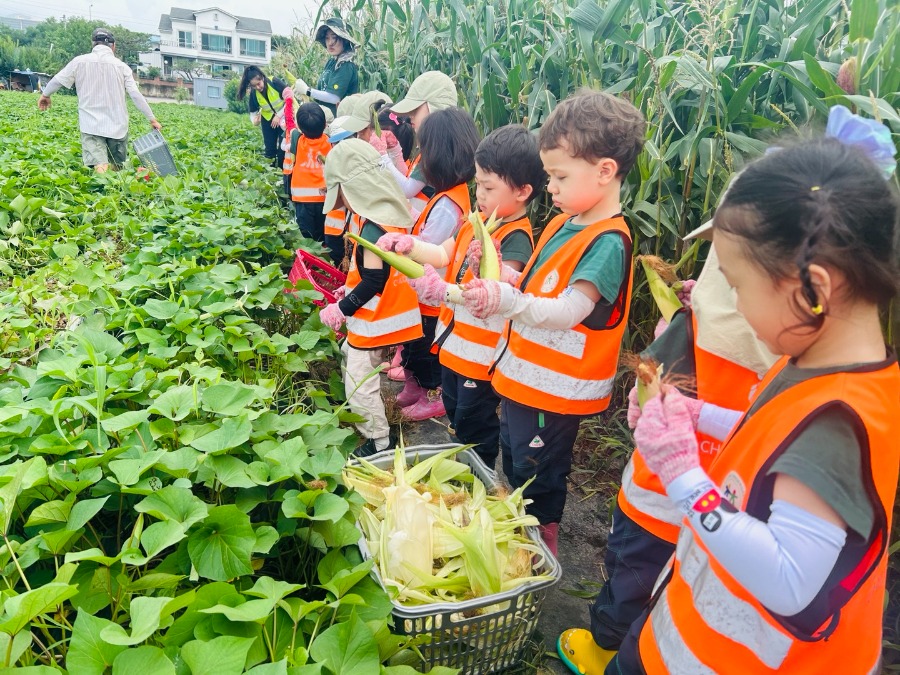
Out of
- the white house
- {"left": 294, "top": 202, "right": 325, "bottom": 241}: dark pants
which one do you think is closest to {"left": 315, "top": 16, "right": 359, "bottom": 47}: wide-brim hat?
{"left": 294, "top": 202, "right": 325, "bottom": 241}: dark pants

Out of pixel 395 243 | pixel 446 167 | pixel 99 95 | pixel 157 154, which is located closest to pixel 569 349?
pixel 395 243

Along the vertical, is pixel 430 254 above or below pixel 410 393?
above

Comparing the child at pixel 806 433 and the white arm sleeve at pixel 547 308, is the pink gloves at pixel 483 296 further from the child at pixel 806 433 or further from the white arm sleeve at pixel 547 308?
the child at pixel 806 433

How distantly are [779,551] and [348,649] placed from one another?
753 mm

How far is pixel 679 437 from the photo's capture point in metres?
1.00

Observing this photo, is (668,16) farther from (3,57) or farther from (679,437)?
(3,57)

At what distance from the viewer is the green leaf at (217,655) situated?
1021mm

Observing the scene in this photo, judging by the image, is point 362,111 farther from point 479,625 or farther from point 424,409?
point 479,625

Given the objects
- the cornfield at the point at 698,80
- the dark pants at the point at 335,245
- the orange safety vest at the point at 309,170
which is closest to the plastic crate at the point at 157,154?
the orange safety vest at the point at 309,170

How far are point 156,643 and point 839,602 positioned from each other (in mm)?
1143

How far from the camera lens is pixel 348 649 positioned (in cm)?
117

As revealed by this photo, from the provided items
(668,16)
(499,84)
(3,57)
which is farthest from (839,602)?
(3,57)

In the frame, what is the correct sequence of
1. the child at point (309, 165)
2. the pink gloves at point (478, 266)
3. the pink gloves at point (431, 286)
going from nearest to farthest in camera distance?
the pink gloves at point (431, 286)
the pink gloves at point (478, 266)
the child at point (309, 165)

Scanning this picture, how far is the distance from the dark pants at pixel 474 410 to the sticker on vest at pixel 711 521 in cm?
147
